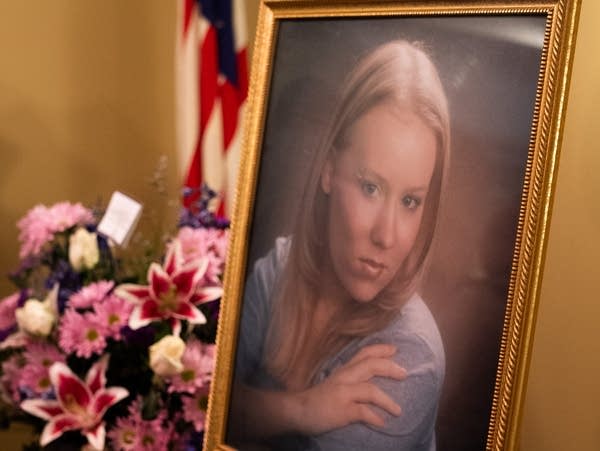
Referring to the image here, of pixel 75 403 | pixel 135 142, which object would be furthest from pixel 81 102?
pixel 75 403

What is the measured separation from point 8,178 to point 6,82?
19cm

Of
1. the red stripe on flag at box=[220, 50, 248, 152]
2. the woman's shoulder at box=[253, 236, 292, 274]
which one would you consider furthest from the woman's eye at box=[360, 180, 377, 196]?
the red stripe on flag at box=[220, 50, 248, 152]

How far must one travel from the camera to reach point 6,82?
4.58 ft

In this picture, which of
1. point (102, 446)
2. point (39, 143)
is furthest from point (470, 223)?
point (39, 143)

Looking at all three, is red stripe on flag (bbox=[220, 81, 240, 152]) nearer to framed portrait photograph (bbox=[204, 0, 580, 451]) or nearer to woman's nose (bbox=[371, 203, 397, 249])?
framed portrait photograph (bbox=[204, 0, 580, 451])

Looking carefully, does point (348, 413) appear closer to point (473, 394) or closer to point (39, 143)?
point (473, 394)

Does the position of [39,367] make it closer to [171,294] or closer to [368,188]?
[171,294]

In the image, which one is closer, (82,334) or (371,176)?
(371,176)

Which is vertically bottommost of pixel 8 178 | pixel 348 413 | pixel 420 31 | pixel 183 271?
pixel 348 413

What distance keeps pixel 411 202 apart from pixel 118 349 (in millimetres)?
479

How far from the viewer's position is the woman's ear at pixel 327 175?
840 mm

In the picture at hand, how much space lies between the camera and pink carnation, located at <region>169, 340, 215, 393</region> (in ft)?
3.06

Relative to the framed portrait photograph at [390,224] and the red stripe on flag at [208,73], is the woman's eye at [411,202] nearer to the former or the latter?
the framed portrait photograph at [390,224]

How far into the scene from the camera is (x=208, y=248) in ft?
3.38
